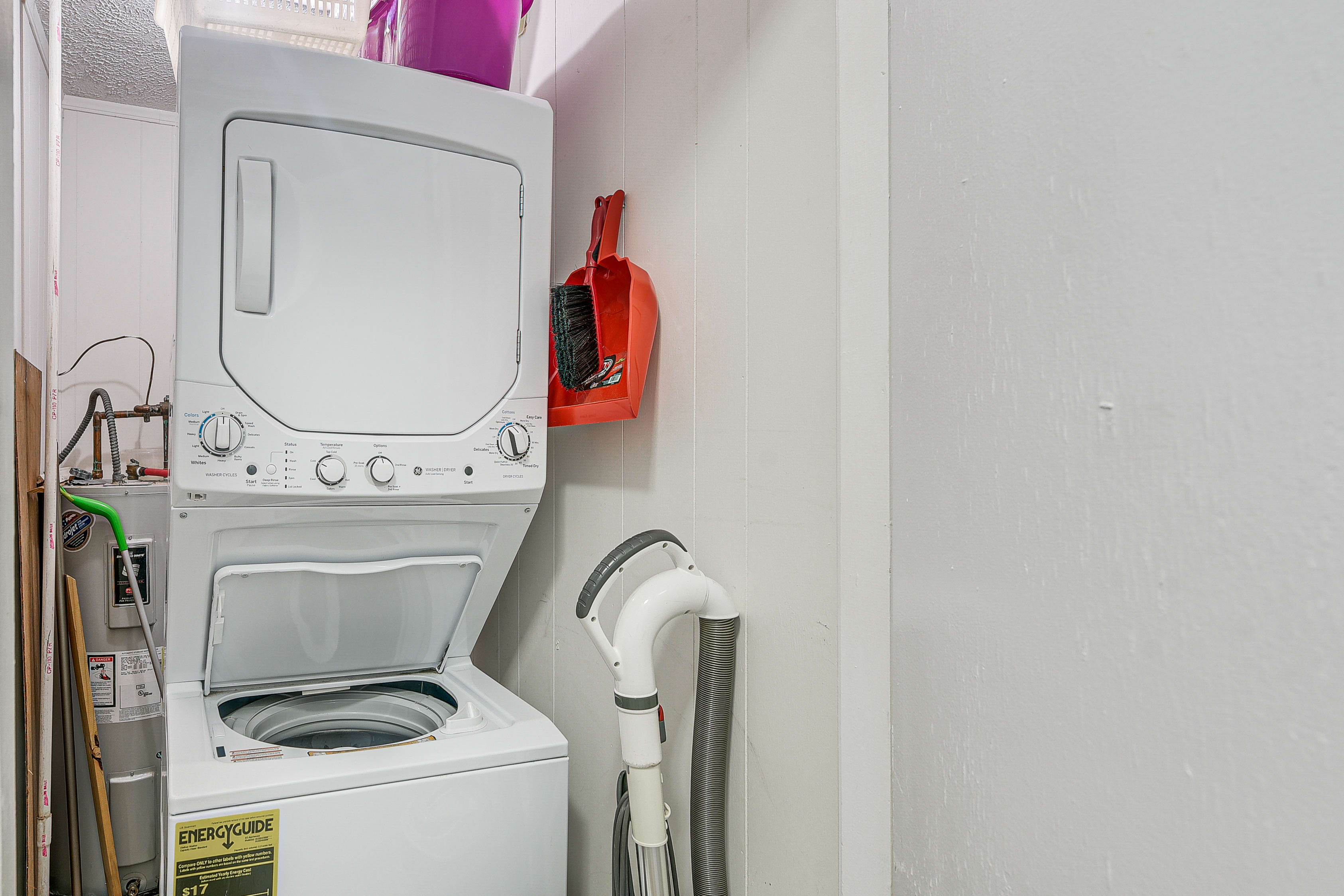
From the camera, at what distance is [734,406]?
116 centimetres

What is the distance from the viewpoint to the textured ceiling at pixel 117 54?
2.22 metres

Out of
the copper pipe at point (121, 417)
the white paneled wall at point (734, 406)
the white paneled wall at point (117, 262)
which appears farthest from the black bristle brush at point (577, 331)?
the white paneled wall at point (117, 262)

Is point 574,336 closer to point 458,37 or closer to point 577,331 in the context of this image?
point 577,331

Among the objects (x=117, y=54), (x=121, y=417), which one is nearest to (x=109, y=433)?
(x=121, y=417)

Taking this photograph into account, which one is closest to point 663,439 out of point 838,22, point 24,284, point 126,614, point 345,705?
point 838,22

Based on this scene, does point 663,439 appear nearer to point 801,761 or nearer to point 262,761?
point 801,761

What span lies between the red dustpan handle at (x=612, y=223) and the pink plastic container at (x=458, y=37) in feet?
1.06

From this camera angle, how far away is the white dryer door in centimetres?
126

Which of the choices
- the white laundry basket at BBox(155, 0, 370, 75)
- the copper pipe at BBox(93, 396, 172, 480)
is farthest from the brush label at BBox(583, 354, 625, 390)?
the copper pipe at BBox(93, 396, 172, 480)

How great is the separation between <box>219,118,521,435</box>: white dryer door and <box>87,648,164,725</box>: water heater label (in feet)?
4.12

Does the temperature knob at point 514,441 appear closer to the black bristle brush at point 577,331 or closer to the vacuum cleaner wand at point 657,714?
the black bristle brush at point 577,331

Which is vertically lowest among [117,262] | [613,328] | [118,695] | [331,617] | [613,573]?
[118,695]

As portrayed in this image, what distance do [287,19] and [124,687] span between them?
69.2 inches

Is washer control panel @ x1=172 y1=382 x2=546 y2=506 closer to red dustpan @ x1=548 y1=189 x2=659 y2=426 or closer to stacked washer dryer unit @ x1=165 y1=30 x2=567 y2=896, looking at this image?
stacked washer dryer unit @ x1=165 y1=30 x2=567 y2=896
